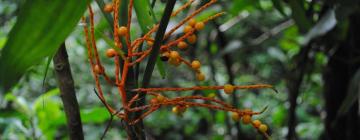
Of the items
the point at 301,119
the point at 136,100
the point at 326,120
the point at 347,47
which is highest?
the point at 136,100

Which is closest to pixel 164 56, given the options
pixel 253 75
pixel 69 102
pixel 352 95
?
pixel 69 102

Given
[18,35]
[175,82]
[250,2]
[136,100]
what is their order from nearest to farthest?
1. [18,35]
2. [136,100]
3. [250,2]
4. [175,82]

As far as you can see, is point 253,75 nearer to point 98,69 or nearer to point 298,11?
point 298,11

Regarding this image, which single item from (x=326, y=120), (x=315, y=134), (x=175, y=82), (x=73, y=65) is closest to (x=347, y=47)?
(x=326, y=120)

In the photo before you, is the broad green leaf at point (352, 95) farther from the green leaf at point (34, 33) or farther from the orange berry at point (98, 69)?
the green leaf at point (34, 33)

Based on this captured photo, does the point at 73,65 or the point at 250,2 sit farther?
the point at 73,65

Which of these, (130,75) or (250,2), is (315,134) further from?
(130,75)

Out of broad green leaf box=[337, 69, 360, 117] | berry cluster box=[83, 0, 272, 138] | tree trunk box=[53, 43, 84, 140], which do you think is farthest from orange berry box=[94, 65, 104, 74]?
broad green leaf box=[337, 69, 360, 117]
